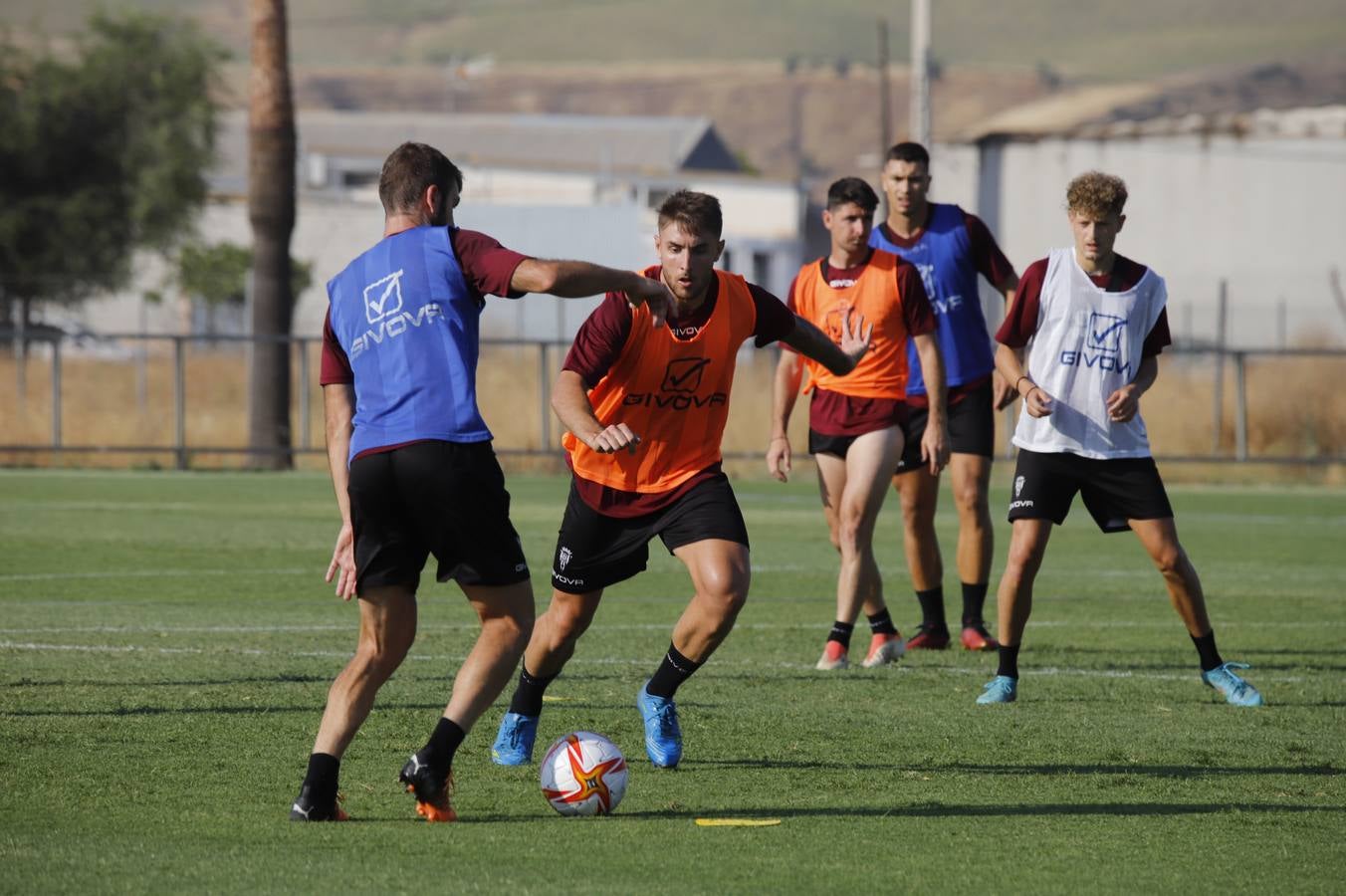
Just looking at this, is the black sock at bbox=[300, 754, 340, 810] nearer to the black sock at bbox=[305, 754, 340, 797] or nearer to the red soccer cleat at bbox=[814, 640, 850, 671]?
the black sock at bbox=[305, 754, 340, 797]

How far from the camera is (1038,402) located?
8.53 m

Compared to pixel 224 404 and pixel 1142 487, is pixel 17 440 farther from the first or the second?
pixel 1142 487

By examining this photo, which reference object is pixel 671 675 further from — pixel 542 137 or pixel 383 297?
pixel 542 137

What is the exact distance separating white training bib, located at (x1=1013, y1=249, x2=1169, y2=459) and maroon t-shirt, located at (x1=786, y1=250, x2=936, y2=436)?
1090 millimetres

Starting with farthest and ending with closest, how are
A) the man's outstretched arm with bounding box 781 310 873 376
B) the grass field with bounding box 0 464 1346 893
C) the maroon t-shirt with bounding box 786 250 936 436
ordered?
the maroon t-shirt with bounding box 786 250 936 436 → the man's outstretched arm with bounding box 781 310 873 376 → the grass field with bounding box 0 464 1346 893

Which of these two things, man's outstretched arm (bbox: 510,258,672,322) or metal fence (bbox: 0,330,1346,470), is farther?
metal fence (bbox: 0,330,1346,470)

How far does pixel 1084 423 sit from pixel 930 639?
2.33 meters

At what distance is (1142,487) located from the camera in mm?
8688

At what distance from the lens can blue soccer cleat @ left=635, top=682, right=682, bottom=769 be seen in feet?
23.5

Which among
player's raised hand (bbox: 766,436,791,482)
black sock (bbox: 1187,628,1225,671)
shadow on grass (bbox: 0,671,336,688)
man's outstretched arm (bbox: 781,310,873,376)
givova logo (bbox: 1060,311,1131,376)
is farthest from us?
player's raised hand (bbox: 766,436,791,482)

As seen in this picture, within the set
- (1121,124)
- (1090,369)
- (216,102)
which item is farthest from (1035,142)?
(1090,369)

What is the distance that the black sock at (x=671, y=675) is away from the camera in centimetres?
725

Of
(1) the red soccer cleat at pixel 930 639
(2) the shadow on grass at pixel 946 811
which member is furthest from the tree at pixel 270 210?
(2) the shadow on grass at pixel 946 811

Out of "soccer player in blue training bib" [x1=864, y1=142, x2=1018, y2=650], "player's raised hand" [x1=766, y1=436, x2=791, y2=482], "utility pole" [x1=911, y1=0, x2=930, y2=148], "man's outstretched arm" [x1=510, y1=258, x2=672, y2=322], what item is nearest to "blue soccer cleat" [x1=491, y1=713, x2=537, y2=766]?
"man's outstretched arm" [x1=510, y1=258, x2=672, y2=322]
